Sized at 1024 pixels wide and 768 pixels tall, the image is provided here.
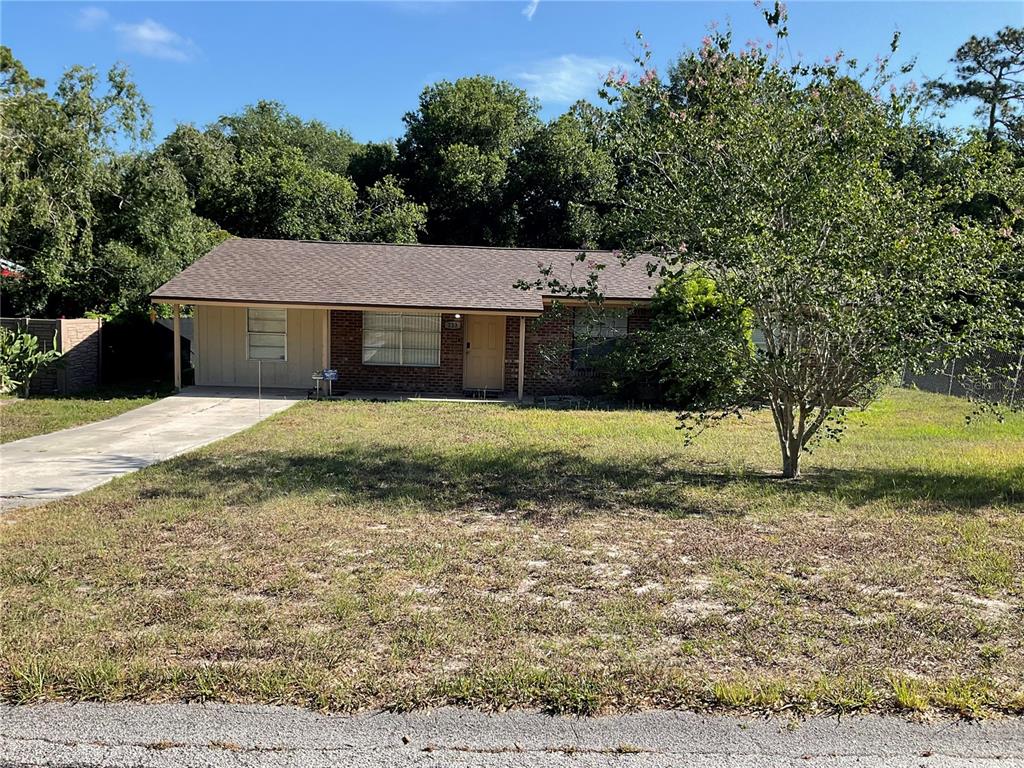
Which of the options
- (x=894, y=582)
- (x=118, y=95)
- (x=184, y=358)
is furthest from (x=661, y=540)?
(x=118, y=95)

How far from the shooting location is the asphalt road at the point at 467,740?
117 inches

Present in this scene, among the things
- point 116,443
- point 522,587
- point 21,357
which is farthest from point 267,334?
point 522,587

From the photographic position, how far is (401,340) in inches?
671

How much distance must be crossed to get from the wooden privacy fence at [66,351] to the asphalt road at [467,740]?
1394 cm

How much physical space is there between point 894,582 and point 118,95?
21.0m

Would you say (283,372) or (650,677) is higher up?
(283,372)

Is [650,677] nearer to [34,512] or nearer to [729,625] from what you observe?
[729,625]

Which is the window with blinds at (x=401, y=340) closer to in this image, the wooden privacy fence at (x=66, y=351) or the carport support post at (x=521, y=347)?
the carport support post at (x=521, y=347)

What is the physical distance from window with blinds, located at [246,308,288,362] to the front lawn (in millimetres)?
8484

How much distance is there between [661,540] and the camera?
19.5 feet

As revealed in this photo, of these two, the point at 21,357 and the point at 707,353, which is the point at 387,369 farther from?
the point at 707,353

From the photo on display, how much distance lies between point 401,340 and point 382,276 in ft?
5.74

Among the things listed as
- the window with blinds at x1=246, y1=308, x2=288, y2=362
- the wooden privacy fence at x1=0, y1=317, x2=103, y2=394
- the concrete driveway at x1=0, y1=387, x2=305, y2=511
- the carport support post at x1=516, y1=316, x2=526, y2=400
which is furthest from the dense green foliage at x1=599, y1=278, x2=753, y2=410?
the wooden privacy fence at x1=0, y1=317, x2=103, y2=394

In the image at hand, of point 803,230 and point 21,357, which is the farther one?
point 21,357
